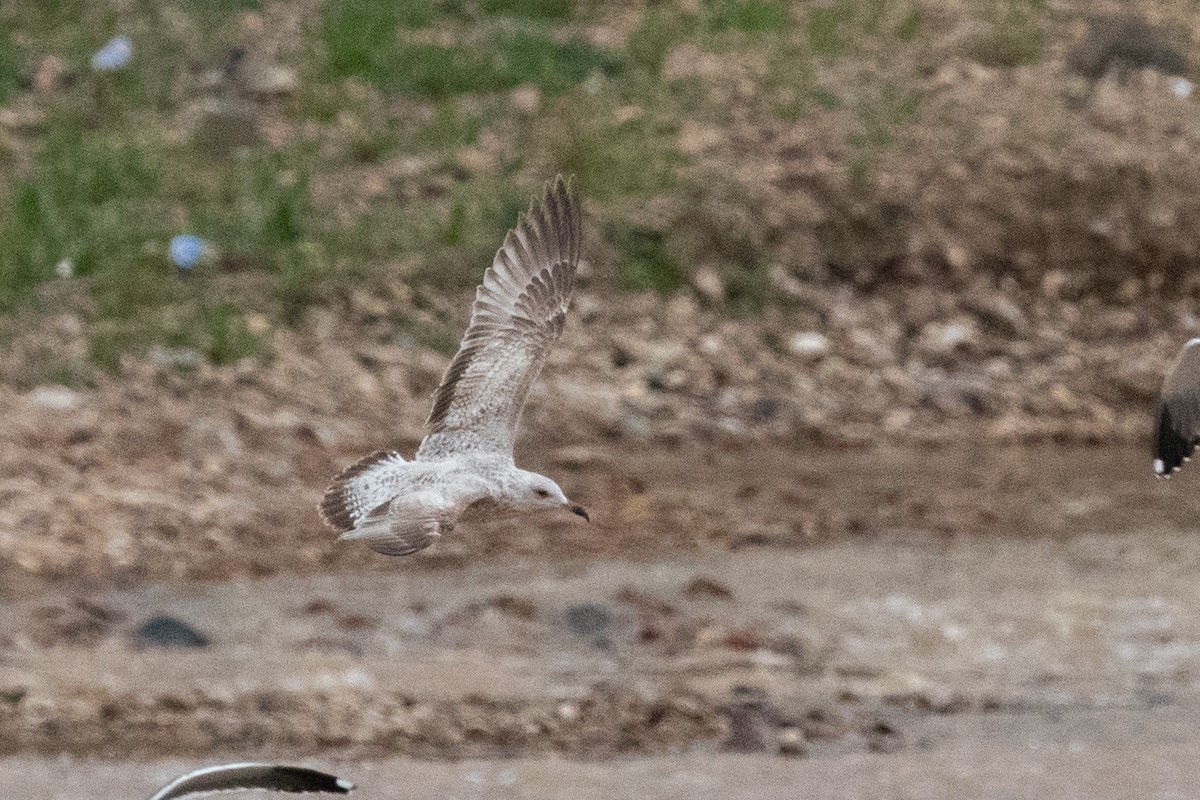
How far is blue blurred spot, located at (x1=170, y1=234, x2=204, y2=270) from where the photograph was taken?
1047 centimetres

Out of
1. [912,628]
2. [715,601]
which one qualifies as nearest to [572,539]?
[715,601]

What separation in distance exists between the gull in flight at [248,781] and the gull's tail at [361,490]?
81 centimetres

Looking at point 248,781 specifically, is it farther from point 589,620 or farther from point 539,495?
point 589,620

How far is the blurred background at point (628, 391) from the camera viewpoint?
7930 millimetres

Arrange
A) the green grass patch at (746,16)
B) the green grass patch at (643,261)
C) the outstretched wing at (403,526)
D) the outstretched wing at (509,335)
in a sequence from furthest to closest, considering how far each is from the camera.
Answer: the green grass patch at (746,16) < the green grass patch at (643,261) < the outstretched wing at (509,335) < the outstretched wing at (403,526)

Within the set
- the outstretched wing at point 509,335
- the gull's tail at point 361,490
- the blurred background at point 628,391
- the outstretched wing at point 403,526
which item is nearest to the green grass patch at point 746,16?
the blurred background at point 628,391

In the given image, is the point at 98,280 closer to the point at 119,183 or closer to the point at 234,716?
the point at 119,183

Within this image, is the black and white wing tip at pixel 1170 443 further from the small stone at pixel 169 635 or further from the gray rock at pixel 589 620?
the small stone at pixel 169 635

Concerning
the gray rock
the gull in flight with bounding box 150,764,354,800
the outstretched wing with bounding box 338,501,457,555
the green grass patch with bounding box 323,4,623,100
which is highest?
the green grass patch with bounding box 323,4,623,100

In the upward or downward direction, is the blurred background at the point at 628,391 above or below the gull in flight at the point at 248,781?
above

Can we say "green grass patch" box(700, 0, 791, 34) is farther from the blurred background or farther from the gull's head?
the gull's head

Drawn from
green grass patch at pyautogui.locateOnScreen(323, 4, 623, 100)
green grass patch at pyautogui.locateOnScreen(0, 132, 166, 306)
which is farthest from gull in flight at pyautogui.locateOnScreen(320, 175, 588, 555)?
green grass patch at pyautogui.locateOnScreen(323, 4, 623, 100)

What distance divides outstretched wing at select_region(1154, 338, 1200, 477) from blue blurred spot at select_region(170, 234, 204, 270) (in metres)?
4.57

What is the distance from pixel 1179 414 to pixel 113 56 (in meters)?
6.25
